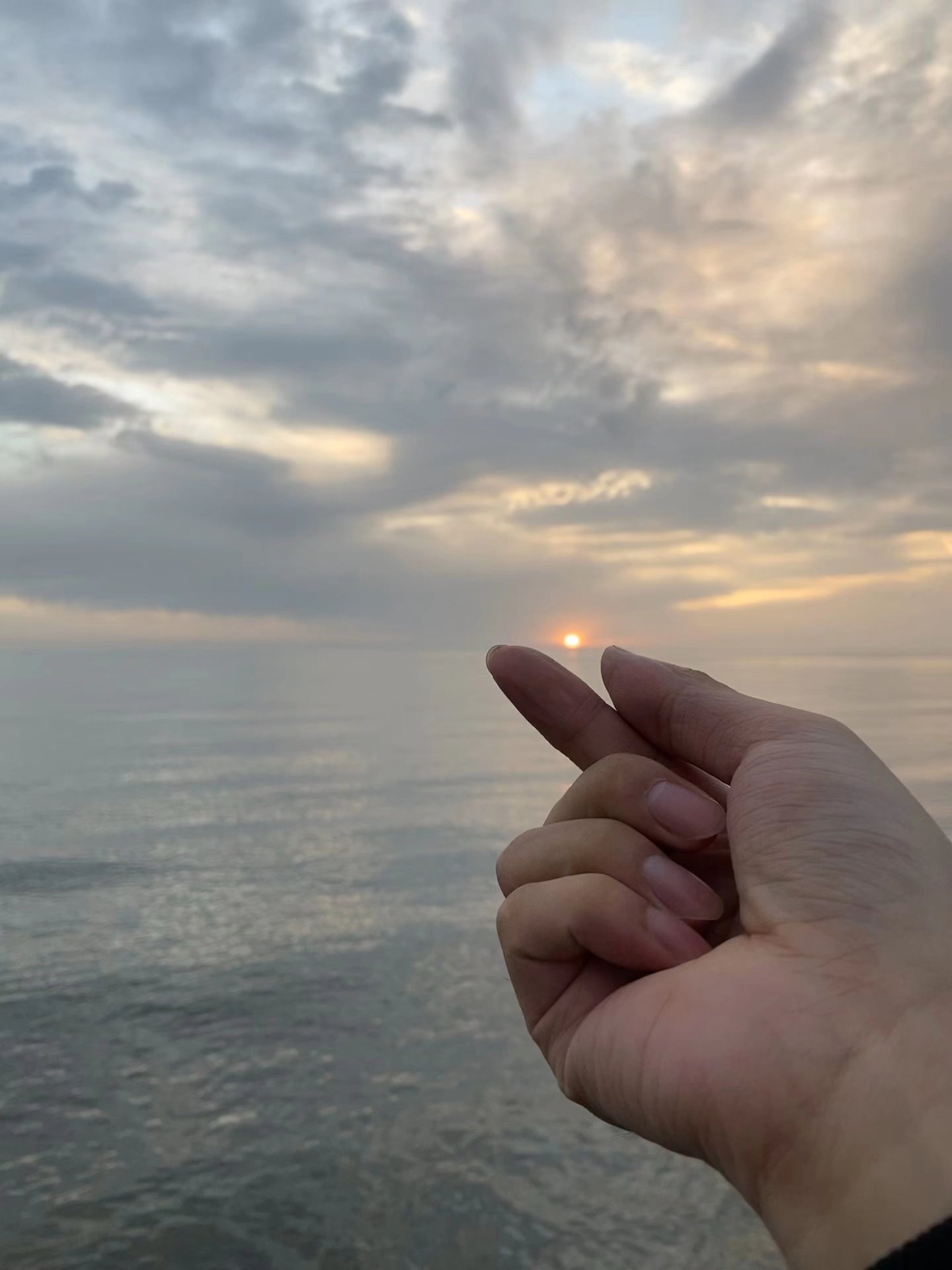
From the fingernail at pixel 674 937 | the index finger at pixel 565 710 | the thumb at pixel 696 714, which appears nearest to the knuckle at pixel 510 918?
the fingernail at pixel 674 937

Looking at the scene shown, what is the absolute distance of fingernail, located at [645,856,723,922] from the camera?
2.72 metres

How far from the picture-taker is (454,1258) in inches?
255

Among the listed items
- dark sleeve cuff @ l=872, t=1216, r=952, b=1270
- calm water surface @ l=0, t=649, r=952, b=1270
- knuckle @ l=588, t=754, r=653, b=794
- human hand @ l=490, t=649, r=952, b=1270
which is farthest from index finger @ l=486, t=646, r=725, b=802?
calm water surface @ l=0, t=649, r=952, b=1270

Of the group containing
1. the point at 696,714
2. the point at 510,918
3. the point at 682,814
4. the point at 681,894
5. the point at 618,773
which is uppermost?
the point at 696,714

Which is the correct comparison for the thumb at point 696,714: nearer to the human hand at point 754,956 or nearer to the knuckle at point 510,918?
the human hand at point 754,956

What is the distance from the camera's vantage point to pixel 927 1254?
181 centimetres

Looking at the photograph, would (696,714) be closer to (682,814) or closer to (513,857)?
(682,814)

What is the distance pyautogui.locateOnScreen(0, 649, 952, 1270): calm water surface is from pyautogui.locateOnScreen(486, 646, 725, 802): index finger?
4.98 meters

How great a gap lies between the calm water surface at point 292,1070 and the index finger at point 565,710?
4.98m

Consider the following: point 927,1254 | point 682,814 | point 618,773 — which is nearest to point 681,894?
point 682,814

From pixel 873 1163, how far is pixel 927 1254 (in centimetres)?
31

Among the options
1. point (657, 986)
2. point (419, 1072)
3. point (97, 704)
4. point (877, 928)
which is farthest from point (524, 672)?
point (97, 704)

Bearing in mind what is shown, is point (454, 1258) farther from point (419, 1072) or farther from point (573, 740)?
point (573, 740)

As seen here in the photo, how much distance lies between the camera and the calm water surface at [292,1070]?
6789 mm
